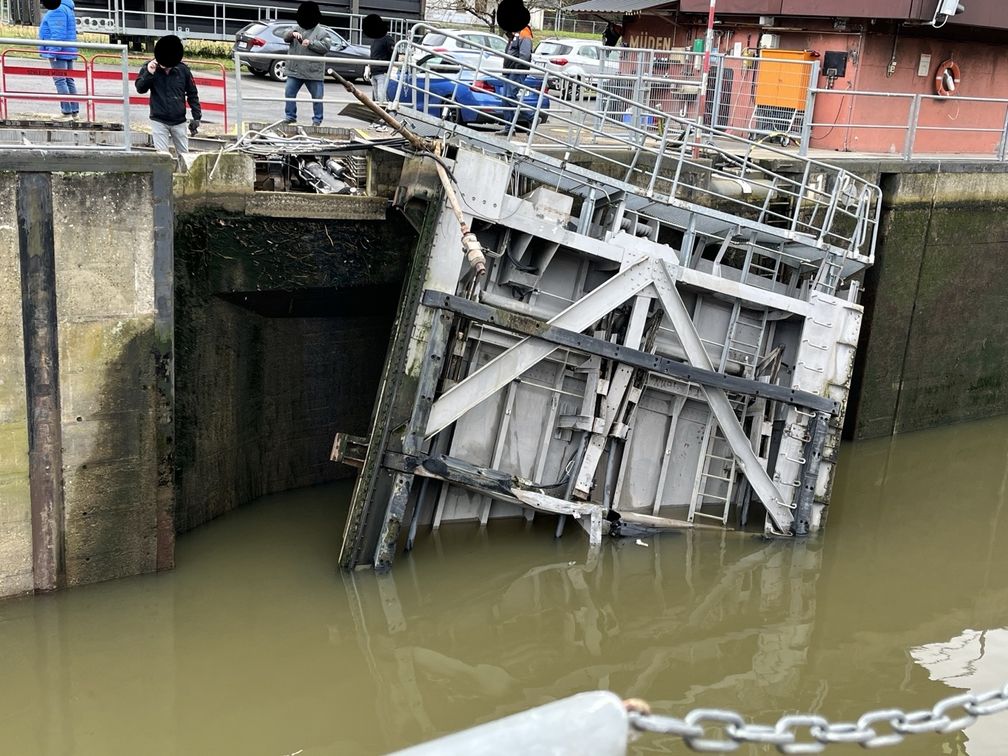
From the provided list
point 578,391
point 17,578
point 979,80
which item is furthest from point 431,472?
point 979,80

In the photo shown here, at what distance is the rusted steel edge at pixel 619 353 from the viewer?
9994 mm

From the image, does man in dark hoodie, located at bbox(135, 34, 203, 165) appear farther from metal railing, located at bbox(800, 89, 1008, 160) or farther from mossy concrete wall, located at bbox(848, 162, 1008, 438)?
metal railing, located at bbox(800, 89, 1008, 160)

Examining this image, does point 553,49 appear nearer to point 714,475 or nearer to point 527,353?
point 714,475

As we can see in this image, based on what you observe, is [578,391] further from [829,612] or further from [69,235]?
[69,235]

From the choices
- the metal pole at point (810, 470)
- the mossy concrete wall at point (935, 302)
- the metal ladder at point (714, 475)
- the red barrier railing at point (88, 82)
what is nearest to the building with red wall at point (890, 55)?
the mossy concrete wall at point (935, 302)

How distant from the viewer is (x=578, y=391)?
11.0 meters

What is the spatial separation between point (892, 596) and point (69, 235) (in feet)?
27.7

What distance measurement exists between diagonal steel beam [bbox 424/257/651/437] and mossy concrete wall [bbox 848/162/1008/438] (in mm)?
5214

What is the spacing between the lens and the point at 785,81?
16766 millimetres

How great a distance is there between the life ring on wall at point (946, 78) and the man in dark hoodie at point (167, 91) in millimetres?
12835

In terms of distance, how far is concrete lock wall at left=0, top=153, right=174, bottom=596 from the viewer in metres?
8.68

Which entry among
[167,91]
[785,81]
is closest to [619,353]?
[167,91]

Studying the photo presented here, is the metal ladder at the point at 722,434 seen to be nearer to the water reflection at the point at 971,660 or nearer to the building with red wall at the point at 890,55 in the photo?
the water reflection at the point at 971,660

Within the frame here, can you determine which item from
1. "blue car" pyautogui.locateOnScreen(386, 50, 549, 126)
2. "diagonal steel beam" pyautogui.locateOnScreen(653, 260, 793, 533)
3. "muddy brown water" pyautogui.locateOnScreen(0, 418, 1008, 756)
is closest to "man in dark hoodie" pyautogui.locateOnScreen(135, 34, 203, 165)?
"blue car" pyautogui.locateOnScreen(386, 50, 549, 126)
